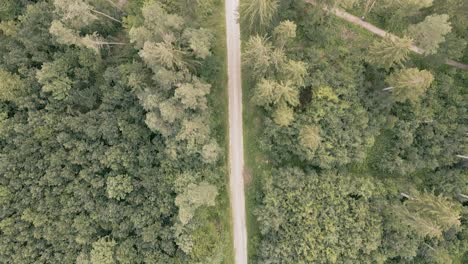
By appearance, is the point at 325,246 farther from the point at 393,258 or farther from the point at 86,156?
the point at 86,156

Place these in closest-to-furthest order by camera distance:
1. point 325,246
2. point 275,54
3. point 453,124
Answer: point 275,54, point 325,246, point 453,124

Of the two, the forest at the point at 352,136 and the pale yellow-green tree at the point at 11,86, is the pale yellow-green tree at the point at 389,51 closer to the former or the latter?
the forest at the point at 352,136

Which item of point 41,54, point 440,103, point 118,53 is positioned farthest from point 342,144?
point 41,54

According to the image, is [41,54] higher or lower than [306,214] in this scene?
higher

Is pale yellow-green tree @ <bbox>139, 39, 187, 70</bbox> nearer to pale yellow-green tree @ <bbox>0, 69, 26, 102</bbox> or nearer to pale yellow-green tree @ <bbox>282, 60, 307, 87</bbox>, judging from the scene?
pale yellow-green tree @ <bbox>282, 60, 307, 87</bbox>

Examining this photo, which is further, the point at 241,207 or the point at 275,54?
the point at 241,207

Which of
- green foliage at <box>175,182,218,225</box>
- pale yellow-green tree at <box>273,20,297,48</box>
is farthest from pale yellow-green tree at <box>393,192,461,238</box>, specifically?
pale yellow-green tree at <box>273,20,297,48</box>
